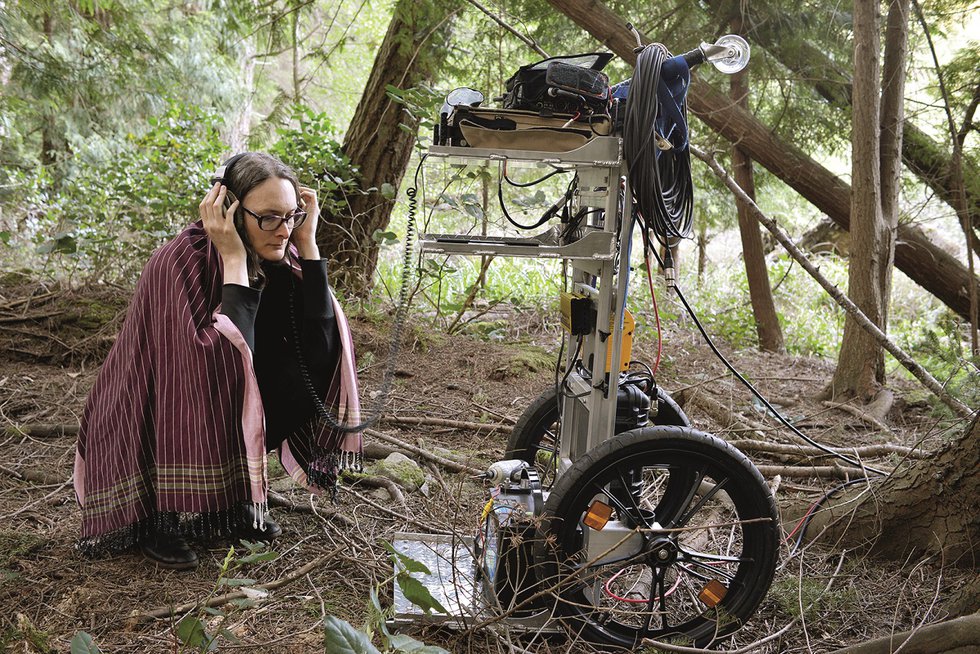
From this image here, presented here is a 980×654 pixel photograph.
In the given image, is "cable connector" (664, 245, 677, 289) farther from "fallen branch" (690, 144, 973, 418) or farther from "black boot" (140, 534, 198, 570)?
"black boot" (140, 534, 198, 570)

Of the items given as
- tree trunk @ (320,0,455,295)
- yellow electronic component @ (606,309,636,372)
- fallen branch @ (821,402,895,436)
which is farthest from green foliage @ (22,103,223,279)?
fallen branch @ (821,402,895,436)

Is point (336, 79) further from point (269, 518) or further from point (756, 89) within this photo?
point (269, 518)

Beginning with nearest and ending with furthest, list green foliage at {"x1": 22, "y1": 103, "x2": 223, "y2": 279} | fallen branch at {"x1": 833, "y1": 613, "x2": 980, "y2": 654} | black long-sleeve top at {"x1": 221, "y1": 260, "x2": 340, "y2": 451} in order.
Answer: fallen branch at {"x1": 833, "y1": 613, "x2": 980, "y2": 654}, black long-sleeve top at {"x1": 221, "y1": 260, "x2": 340, "y2": 451}, green foliage at {"x1": 22, "y1": 103, "x2": 223, "y2": 279}

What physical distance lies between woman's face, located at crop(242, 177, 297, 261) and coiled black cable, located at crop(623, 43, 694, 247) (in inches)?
41.8

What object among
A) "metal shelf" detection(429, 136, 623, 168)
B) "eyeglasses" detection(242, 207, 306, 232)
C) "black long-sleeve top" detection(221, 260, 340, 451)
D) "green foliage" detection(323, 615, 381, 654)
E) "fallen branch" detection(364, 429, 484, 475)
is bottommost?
"fallen branch" detection(364, 429, 484, 475)

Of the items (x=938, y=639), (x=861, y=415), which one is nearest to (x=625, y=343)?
(x=938, y=639)

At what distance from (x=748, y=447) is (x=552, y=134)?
2073 mm

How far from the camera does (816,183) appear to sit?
16.8 feet

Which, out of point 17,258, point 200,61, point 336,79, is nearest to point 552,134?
point 17,258

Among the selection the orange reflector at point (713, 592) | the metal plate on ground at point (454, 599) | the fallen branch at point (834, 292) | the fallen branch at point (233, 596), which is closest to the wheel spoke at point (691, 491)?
the orange reflector at point (713, 592)

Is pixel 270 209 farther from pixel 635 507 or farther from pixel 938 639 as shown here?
pixel 938 639

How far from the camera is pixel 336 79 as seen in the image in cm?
1345

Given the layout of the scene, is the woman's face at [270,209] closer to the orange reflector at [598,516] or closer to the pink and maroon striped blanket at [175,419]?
the pink and maroon striped blanket at [175,419]

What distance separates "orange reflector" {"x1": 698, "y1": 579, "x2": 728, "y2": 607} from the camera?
2.09 meters
